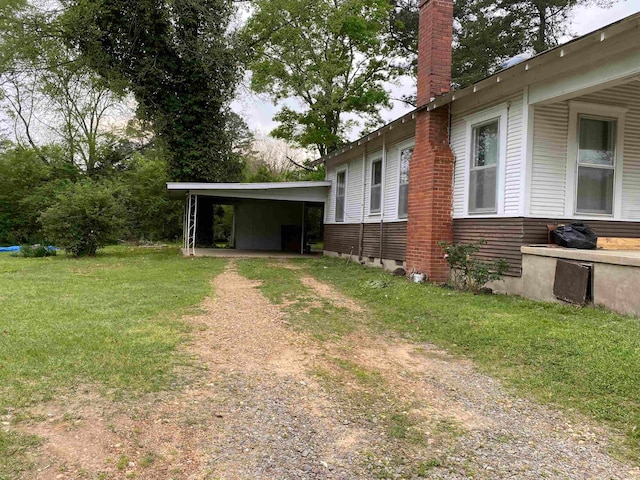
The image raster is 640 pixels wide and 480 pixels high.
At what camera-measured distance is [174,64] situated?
17.3 meters

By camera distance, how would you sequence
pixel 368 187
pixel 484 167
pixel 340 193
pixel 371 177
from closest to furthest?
pixel 484 167 → pixel 371 177 → pixel 368 187 → pixel 340 193

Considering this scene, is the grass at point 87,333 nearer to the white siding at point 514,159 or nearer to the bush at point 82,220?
the white siding at point 514,159

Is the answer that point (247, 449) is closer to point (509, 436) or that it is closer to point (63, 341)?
point (509, 436)

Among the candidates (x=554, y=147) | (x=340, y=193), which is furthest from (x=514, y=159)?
(x=340, y=193)

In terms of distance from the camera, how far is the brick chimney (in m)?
8.62

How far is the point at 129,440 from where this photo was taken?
263cm

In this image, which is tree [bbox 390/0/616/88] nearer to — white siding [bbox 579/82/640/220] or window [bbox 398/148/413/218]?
window [bbox 398/148/413/218]

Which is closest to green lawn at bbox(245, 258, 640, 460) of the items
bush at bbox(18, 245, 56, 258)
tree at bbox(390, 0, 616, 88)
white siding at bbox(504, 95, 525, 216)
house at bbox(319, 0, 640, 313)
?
house at bbox(319, 0, 640, 313)

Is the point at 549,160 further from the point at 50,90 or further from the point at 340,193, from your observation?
the point at 50,90

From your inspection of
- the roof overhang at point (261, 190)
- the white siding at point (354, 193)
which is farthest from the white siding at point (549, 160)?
the roof overhang at point (261, 190)

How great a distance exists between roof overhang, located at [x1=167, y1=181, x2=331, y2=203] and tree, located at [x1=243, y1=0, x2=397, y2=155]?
7944mm

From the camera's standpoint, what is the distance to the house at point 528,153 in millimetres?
5921

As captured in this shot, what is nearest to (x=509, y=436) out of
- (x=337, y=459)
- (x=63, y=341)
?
(x=337, y=459)

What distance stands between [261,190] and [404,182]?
5.84m
